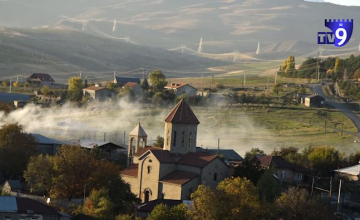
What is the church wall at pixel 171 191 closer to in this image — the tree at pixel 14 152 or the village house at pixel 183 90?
the tree at pixel 14 152

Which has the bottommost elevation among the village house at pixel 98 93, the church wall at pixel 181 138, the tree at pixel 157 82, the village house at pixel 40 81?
the church wall at pixel 181 138

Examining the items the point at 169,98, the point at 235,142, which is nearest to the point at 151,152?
the point at 235,142

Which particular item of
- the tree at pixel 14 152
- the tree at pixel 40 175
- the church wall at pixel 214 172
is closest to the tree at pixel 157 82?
the tree at pixel 14 152

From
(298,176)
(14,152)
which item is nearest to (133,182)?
(14,152)

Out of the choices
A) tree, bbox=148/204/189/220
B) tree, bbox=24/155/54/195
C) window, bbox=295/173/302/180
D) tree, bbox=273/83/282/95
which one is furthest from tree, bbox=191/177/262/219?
tree, bbox=273/83/282/95

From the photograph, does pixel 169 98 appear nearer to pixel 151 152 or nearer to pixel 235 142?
pixel 235 142

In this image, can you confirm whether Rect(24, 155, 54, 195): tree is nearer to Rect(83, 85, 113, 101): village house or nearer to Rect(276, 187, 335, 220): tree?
Rect(276, 187, 335, 220): tree

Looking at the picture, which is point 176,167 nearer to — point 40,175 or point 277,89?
point 40,175
